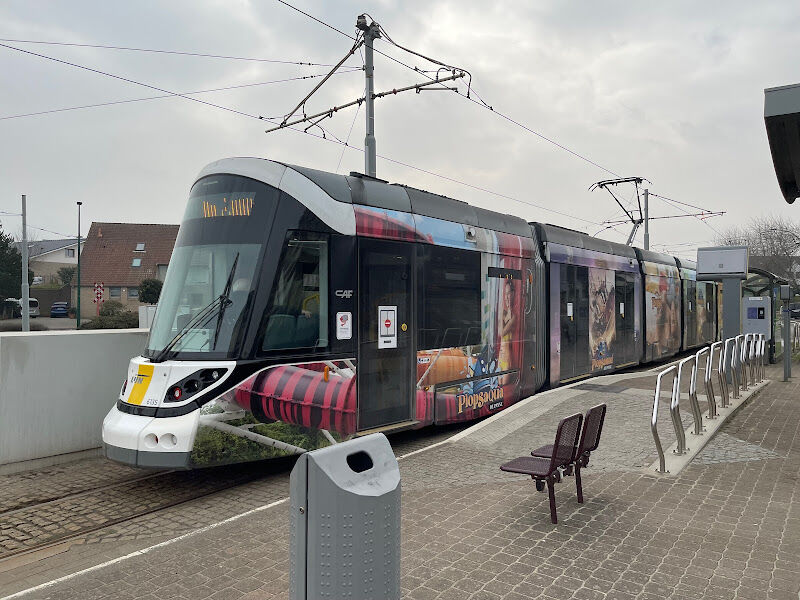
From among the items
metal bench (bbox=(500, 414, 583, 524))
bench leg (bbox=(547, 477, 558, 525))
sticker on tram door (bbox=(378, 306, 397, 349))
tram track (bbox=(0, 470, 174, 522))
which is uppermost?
sticker on tram door (bbox=(378, 306, 397, 349))

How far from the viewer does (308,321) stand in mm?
6633

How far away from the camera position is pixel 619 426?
8.19 m

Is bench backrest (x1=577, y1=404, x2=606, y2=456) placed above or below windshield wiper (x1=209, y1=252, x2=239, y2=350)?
below

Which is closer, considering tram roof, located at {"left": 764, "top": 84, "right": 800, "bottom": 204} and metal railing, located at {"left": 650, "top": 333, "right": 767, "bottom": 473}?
tram roof, located at {"left": 764, "top": 84, "right": 800, "bottom": 204}

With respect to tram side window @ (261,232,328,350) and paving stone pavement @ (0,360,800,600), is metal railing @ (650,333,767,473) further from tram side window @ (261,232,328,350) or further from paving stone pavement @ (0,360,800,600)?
→ tram side window @ (261,232,328,350)

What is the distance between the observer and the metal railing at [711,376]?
256 inches

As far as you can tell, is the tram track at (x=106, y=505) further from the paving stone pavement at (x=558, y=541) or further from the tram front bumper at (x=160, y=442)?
the paving stone pavement at (x=558, y=541)

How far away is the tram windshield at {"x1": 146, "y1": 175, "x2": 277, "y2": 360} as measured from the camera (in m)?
6.22

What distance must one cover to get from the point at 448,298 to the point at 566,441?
11.9ft

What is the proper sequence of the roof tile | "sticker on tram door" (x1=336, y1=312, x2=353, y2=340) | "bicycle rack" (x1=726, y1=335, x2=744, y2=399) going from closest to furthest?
1. "sticker on tram door" (x1=336, y1=312, x2=353, y2=340)
2. "bicycle rack" (x1=726, y1=335, x2=744, y2=399)
3. the roof tile

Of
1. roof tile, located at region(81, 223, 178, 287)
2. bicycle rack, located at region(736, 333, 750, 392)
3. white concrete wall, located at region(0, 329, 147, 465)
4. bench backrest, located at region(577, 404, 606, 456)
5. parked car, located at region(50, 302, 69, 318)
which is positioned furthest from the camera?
roof tile, located at region(81, 223, 178, 287)

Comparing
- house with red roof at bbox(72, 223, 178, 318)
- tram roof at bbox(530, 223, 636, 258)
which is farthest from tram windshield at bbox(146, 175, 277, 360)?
house with red roof at bbox(72, 223, 178, 318)

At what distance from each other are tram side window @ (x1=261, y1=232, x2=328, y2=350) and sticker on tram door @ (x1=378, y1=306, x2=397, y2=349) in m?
0.83

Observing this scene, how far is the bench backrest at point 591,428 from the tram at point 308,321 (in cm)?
266
